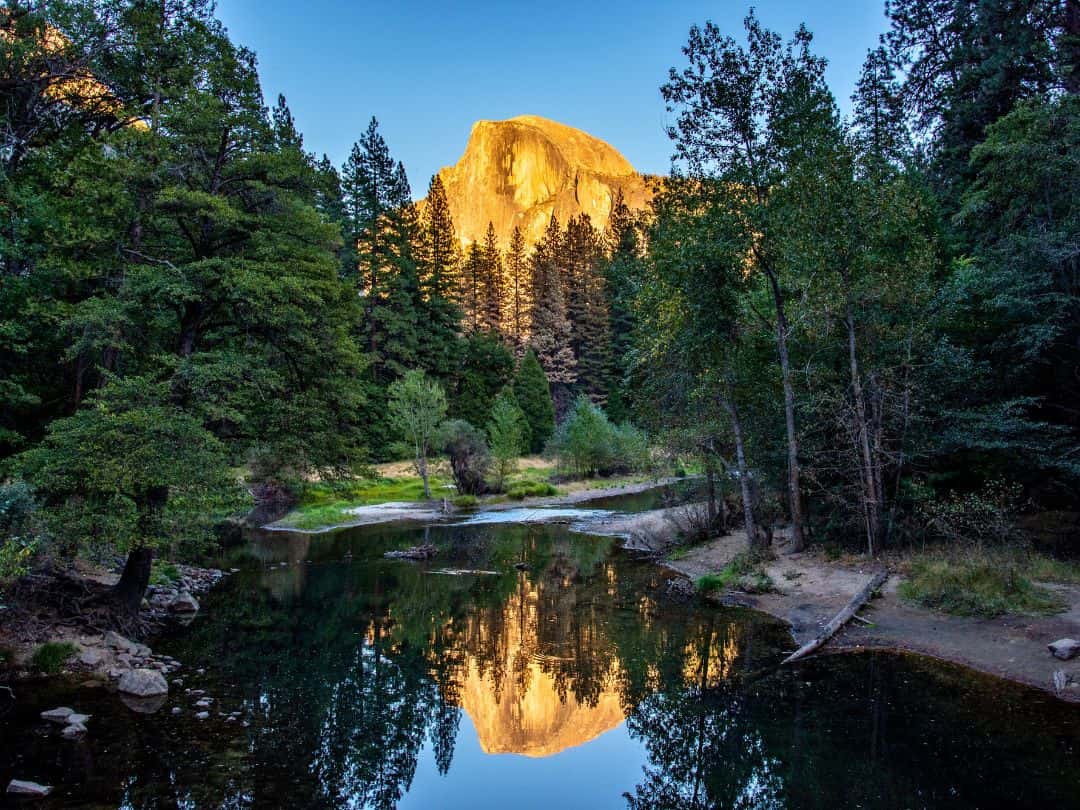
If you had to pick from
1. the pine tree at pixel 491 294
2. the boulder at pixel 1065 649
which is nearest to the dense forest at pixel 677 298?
the boulder at pixel 1065 649

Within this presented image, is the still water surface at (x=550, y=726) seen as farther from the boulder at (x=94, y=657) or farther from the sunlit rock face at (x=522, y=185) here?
the sunlit rock face at (x=522, y=185)

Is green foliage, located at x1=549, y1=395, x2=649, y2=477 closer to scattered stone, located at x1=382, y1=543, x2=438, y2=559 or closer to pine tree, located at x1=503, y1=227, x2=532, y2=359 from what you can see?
pine tree, located at x1=503, y1=227, x2=532, y2=359

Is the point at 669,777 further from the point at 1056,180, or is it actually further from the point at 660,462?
Answer: the point at 1056,180

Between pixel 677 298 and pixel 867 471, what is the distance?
7597mm

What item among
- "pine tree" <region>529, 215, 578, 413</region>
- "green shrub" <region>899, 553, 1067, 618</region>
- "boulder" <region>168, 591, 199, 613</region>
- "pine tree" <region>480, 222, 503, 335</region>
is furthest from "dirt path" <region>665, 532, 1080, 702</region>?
"pine tree" <region>480, 222, 503, 335</region>

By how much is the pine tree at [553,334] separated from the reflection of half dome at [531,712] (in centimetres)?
5938

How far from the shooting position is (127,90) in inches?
622

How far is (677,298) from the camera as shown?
20.6 metres

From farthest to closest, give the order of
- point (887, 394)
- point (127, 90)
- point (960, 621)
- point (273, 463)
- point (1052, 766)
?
point (887, 394) < point (273, 463) < point (127, 90) < point (960, 621) < point (1052, 766)

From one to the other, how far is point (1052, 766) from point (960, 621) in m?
5.85

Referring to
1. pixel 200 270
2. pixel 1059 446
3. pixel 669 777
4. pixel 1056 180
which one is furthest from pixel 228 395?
pixel 1056 180

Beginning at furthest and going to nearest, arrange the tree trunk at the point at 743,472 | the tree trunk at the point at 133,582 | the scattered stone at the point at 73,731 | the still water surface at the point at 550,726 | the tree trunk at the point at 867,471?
1. the tree trunk at the point at 743,472
2. the tree trunk at the point at 867,471
3. the tree trunk at the point at 133,582
4. the scattered stone at the point at 73,731
5. the still water surface at the point at 550,726

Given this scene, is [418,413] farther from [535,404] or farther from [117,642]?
[117,642]

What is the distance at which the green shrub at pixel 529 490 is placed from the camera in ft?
149
